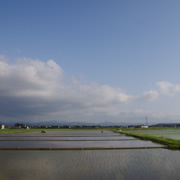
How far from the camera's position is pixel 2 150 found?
1412 cm

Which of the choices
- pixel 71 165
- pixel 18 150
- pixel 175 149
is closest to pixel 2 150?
pixel 18 150

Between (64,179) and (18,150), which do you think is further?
(18,150)

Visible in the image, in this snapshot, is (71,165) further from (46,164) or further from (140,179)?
(140,179)

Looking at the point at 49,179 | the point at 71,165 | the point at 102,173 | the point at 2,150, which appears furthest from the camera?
the point at 2,150

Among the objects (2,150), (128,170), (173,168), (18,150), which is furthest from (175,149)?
(2,150)

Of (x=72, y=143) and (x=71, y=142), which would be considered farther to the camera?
(x=71, y=142)

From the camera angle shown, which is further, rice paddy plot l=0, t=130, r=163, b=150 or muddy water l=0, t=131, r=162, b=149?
muddy water l=0, t=131, r=162, b=149

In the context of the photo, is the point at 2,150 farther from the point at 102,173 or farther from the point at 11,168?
the point at 102,173

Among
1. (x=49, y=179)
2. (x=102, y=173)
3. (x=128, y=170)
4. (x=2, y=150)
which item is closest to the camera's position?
(x=49, y=179)

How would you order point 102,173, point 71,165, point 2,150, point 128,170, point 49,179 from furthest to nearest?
1. point 2,150
2. point 71,165
3. point 128,170
4. point 102,173
5. point 49,179

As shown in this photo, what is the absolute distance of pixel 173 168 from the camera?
855cm

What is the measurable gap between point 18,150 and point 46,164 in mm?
5647

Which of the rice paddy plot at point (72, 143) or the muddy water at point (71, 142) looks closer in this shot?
the rice paddy plot at point (72, 143)

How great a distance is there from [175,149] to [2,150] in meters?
11.6
